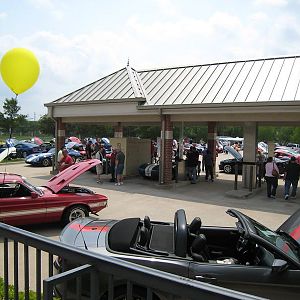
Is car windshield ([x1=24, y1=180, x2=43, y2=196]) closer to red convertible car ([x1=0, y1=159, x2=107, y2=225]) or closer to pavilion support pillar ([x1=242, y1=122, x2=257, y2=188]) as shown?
red convertible car ([x1=0, y1=159, x2=107, y2=225])

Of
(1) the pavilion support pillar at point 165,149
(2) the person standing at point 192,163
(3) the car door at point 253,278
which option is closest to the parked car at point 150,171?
(2) the person standing at point 192,163

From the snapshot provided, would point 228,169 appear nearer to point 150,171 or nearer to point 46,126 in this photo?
point 150,171

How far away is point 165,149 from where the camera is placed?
15.8 metres

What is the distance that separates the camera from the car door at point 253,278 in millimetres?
3748

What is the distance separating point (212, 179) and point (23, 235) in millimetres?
16688

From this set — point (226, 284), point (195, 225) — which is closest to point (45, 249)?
point (226, 284)

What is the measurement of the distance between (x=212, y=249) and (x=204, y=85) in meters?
12.2

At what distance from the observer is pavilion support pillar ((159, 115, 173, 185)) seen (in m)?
15.7

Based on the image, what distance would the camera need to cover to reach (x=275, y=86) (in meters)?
14.2

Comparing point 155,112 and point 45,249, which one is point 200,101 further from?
point 45,249

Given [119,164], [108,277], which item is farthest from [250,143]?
[108,277]

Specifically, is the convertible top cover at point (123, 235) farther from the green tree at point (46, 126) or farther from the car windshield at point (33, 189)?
the green tree at point (46, 126)

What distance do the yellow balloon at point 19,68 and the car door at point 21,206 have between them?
239cm

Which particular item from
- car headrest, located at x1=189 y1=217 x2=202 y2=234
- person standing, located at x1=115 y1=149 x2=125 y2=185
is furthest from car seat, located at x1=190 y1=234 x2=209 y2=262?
person standing, located at x1=115 y1=149 x2=125 y2=185
